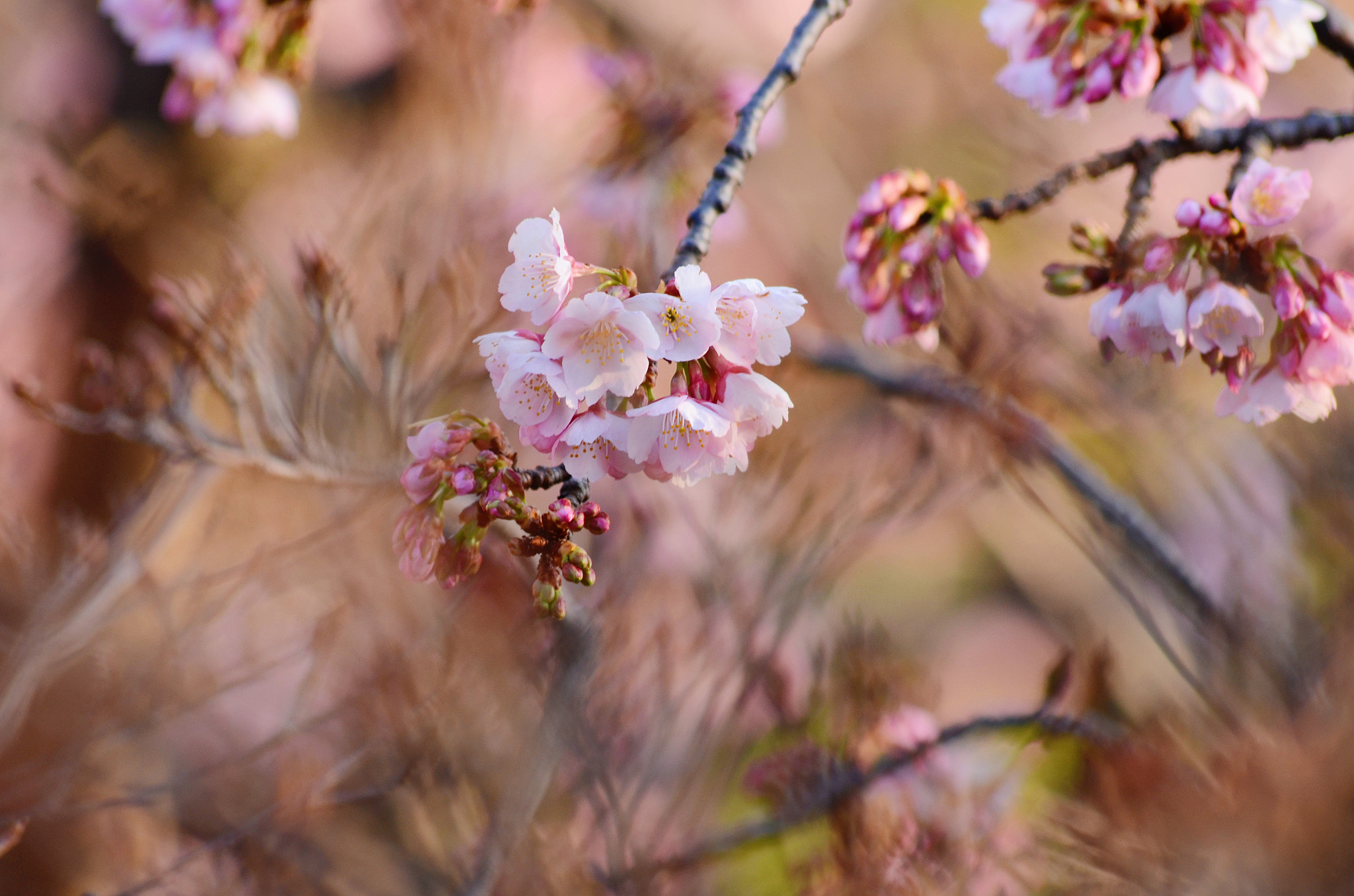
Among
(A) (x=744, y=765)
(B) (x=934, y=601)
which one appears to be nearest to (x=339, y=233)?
(A) (x=744, y=765)

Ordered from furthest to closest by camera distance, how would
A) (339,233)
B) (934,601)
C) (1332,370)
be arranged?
(934,601) → (339,233) → (1332,370)

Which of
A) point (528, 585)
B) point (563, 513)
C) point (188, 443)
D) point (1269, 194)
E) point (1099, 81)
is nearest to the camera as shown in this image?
point (563, 513)

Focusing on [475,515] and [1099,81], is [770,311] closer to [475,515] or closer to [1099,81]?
[475,515]

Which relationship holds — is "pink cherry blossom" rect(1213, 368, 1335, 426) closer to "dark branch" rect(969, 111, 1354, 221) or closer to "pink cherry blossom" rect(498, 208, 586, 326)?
"dark branch" rect(969, 111, 1354, 221)

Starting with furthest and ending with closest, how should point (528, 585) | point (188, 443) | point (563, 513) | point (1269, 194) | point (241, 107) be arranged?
point (241, 107) → point (188, 443) → point (528, 585) → point (1269, 194) → point (563, 513)

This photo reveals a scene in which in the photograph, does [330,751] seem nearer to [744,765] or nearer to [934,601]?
[744,765]

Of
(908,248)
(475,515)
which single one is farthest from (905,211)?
(475,515)

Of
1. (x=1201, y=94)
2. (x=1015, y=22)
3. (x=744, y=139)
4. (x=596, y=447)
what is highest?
(x=1015, y=22)
